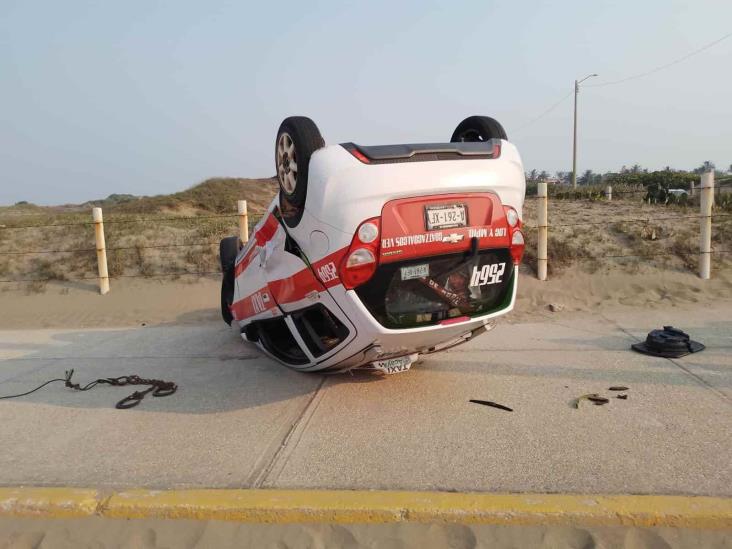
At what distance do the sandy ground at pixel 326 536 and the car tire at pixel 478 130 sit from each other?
293 cm

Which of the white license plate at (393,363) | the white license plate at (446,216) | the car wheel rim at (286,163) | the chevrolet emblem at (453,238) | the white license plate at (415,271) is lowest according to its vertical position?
the white license plate at (393,363)

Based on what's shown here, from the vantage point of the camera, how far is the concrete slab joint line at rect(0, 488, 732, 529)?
2.85 meters

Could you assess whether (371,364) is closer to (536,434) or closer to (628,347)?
(536,434)

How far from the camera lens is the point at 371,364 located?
4.53 m

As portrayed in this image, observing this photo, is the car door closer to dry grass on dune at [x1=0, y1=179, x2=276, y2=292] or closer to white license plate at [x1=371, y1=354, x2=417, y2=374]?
white license plate at [x1=371, y1=354, x2=417, y2=374]

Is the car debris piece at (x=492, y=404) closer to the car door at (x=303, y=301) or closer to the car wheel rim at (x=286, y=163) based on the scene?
the car door at (x=303, y=301)

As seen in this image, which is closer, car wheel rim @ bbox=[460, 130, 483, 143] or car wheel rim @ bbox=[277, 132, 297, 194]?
car wheel rim @ bbox=[277, 132, 297, 194]

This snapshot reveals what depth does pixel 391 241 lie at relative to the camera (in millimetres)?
3609

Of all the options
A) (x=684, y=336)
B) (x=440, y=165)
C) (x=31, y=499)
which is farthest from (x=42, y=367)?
(x=684, y=336)

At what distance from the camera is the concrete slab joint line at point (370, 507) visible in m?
2.85

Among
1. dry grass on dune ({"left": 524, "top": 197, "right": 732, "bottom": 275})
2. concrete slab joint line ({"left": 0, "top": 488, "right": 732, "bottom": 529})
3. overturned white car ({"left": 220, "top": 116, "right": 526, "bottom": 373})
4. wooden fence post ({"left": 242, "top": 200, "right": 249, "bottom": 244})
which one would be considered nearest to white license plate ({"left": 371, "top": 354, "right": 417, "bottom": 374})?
overturned white car ({"left": 220, "top": 116, "right": 526, "bottom": 373})

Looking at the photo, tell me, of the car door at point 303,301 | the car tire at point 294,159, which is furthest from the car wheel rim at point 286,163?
the car door at point 303,301

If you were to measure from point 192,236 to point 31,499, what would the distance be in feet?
34.3

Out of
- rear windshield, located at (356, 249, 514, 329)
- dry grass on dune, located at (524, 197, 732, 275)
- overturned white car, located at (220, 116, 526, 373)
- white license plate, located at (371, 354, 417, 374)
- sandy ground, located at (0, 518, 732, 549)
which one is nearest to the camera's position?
sandy ground, located at (0, 518, 732, 549)
